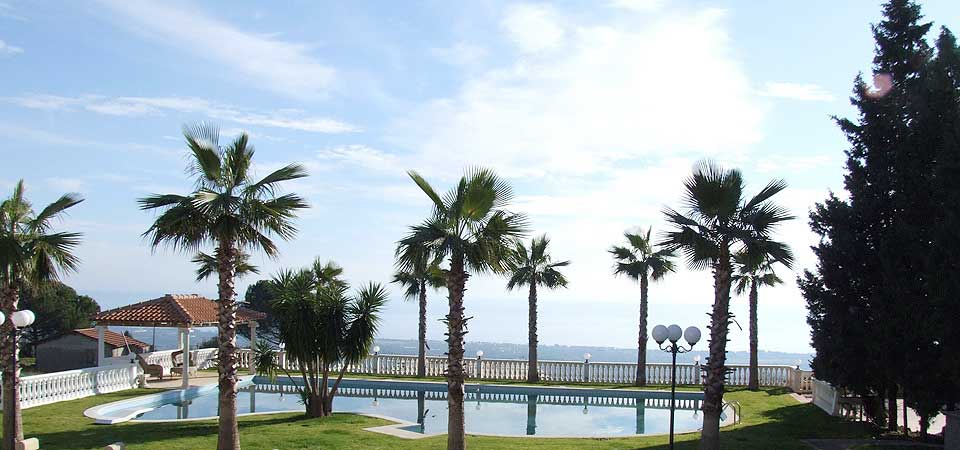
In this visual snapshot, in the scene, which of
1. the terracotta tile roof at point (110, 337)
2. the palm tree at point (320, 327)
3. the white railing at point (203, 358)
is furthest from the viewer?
the terracotta tile roof at point (110, 337)

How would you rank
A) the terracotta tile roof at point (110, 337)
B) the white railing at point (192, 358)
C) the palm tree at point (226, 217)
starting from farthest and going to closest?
the terracotta tile roof at point (110, 337) < the white railing at point (192, 358) < the palm tree at point (226, 217)

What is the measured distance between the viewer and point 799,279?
55.1 feet

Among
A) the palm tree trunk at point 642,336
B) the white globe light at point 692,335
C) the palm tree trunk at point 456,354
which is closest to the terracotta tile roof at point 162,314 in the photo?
the palm tree trunk at point 456,354

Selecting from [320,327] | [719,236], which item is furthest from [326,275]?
[719,236]

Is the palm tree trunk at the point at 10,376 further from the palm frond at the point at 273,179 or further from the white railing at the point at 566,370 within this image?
the white railing at the point at 566,370

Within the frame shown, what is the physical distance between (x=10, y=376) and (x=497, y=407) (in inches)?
501

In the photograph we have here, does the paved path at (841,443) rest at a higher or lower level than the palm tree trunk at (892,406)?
lower

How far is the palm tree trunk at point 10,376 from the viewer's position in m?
13.1

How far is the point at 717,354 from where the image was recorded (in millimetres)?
12906

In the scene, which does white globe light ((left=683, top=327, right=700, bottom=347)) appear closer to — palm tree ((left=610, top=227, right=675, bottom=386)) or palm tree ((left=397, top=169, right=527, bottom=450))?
palm tree ((left=397, top=169, right=527, bottom=450))

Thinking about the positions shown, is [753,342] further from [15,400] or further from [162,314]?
[15,400]

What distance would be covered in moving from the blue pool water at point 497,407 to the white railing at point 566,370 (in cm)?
212

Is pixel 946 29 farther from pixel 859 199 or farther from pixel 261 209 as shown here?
pixel 261 209

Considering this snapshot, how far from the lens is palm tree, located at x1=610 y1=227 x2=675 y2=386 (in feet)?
85.3
